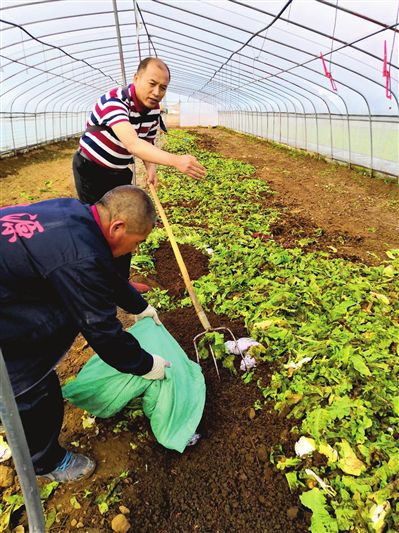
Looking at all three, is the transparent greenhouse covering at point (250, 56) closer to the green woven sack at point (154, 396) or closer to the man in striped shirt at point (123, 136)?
the man in striped shirt at point (123, 136)

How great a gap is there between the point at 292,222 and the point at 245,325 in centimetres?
385

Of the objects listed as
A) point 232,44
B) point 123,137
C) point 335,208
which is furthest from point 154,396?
point 232,44

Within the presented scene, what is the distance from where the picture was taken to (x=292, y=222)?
714 cm

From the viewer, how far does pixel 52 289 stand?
1.93 m

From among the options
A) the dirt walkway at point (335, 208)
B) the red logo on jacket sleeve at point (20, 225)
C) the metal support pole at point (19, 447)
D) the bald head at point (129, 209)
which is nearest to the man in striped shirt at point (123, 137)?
the bald head at point (129, 209)

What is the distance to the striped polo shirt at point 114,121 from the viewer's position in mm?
2984

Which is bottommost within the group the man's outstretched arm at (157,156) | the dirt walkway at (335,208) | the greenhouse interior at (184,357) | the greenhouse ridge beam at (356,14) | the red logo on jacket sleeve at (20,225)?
the dirt walkway at (335,208)

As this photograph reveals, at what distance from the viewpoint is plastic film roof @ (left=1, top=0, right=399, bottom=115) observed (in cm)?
852

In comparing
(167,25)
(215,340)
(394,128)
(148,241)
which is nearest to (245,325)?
(215,340)

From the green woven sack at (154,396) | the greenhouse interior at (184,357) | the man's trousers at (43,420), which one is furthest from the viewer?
the green woven sack at (154,396)

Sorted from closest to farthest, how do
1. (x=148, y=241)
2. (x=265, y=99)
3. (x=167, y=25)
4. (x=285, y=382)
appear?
(x=285, y=382) → (x=148, y=241) → (x=167, y=25) → (x=265, y=99)

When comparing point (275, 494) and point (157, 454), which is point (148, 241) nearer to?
point (157, 454)

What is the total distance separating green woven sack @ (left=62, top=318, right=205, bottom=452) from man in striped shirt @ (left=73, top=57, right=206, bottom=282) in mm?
1260

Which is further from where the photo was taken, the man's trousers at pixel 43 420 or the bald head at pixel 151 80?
the bald head at pixel 151 80
